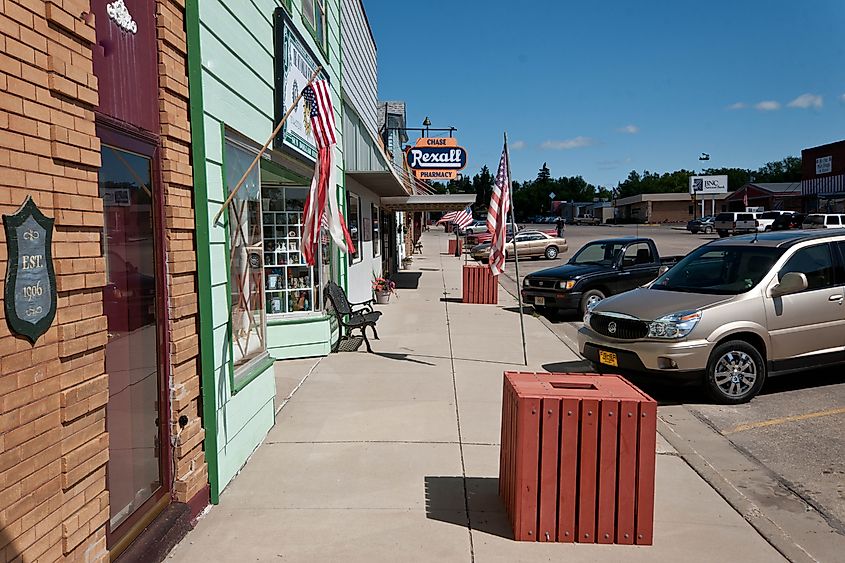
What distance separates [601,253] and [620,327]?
733 cm

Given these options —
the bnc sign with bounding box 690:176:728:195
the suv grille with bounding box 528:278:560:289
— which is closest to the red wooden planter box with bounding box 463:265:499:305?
the suv grille with bounding box 528:278:560:289

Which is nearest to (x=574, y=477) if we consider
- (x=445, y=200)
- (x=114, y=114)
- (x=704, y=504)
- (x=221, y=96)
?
(x=704, y=504)

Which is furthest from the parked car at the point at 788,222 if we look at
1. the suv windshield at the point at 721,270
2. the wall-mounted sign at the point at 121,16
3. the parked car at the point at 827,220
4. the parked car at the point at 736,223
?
the wall-mounted sign at the point at 121,16

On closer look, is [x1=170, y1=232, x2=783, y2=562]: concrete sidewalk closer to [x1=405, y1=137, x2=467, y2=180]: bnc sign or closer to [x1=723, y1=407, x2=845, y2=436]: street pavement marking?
[x1=723, y1=407, x2=845, y2=436]: street pavement marking

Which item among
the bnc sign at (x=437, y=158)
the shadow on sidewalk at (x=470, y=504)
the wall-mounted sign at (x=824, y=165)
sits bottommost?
the shadow on sidewalk at (x=470, y=504)

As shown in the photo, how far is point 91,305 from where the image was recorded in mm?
3418

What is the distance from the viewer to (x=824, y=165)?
183ft

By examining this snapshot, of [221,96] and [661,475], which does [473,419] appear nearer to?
[661,475]

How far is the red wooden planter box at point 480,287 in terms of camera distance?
17391 mm

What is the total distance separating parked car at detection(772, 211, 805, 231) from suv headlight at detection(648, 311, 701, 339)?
4251 cm

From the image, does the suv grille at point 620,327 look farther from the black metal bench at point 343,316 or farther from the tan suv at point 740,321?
the black metal bench at point 343,316

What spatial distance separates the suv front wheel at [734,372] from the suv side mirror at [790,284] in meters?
0.70

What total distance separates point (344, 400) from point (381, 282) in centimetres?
953

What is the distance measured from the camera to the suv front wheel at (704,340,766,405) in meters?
7.80
